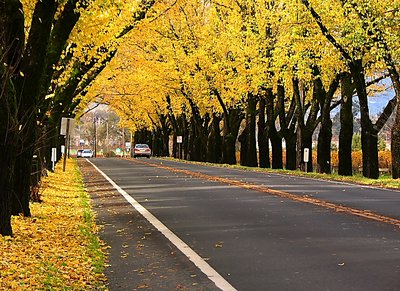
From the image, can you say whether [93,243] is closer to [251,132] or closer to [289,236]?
[289,236]

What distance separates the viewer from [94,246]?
35.8 ft

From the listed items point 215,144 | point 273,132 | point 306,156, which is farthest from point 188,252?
point 215,144

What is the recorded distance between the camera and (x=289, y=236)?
11.6 meters

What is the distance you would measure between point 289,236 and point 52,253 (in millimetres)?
3712

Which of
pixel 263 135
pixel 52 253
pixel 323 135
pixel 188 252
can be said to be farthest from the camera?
pixel 263 135

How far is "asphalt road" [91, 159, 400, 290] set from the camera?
8234 millimetres

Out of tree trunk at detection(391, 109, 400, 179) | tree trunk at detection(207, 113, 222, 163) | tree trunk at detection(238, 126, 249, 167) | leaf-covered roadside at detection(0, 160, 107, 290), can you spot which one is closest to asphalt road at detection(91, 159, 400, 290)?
leaf-covered roadside at detection(0, 160, 107, 290)

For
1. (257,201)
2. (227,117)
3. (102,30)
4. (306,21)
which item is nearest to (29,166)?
(257,201)

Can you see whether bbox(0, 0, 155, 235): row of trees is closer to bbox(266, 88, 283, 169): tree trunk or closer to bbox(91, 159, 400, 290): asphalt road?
bbox(91, 159, 400, 290): asphalt road

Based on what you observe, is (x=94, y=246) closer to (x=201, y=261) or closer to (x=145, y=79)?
(x=201, y=261)

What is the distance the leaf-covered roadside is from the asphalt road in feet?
4.95

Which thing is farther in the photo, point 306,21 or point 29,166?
point 306,21

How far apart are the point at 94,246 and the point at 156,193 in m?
10.8

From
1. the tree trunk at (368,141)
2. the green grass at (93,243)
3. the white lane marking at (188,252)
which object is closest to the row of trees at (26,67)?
the green grass at (93,243)
